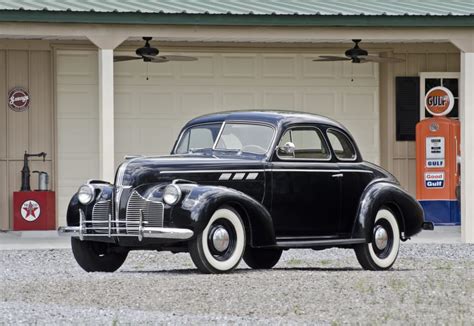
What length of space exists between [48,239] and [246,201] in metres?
6.56

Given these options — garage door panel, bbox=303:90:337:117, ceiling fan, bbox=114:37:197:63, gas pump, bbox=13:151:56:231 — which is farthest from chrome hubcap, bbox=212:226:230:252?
garage door panel, bbox=303:90:337:117

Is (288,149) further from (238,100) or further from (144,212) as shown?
(238,100)

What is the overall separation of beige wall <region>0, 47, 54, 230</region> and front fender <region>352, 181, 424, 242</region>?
23.5 feet

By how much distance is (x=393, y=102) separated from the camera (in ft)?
69.3

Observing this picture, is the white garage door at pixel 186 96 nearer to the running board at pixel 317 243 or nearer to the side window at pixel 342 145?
the side window at pixel 342 145

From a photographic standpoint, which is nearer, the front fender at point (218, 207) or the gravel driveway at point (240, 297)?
the gravel driveway at point (240, 297)

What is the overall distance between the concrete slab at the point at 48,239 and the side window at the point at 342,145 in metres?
4.54

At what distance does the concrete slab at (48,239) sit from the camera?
17667 millimetres

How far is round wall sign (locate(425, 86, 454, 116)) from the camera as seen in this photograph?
69.4ft

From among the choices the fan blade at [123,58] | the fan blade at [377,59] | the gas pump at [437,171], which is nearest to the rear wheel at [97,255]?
the fan blade at [123,58]

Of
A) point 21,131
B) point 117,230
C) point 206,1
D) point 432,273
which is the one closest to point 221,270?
point 117,230

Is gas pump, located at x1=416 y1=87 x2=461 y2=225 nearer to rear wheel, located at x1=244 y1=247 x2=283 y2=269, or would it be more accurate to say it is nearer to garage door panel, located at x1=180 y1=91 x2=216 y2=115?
garage door panel, located at x1=180 y1=91 x2=216 y2=115

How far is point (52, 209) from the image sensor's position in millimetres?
19703

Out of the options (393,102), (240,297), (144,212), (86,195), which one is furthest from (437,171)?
(240,297)
